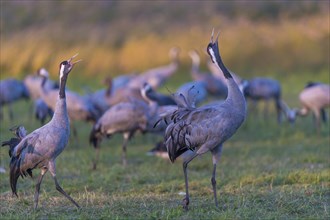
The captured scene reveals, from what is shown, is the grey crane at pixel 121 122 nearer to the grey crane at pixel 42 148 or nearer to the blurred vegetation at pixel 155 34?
the grey crane at pixel 42 148

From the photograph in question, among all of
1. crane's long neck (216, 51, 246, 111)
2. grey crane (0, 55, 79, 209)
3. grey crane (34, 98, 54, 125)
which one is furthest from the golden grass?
grey crane (0, 55, 79, 209)

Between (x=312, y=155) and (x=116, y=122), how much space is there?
3.23m

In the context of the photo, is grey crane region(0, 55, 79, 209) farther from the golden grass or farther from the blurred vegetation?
the golden grass

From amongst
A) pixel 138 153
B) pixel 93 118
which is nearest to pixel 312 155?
pixel 138 153

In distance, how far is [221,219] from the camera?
6.54 m

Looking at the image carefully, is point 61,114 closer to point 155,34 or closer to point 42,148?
point 42,148

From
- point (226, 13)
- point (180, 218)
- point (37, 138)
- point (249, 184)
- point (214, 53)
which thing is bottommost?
point (226, 13)

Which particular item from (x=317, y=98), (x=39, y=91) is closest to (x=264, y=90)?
(x=317, y=98)

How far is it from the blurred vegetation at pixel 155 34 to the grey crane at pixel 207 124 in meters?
20.7

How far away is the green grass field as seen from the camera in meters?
7.04

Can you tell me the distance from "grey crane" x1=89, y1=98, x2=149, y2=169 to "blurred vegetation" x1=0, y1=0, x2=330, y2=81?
16.7 meters

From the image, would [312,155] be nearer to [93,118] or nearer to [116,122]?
[116,122]

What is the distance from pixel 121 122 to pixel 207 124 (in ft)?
14.5

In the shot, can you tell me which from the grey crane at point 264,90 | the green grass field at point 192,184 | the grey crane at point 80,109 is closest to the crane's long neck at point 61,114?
the green grass field at point 192,184
